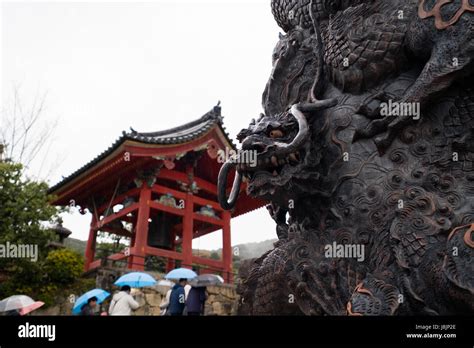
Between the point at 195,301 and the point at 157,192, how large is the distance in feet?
24.7

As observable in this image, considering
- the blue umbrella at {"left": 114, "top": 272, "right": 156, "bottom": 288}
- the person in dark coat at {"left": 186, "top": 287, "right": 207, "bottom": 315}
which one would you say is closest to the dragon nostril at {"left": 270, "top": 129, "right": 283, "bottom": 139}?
the person in dark coat at {"left": 186, "top": 287, "right": 207, "bottom": 315}

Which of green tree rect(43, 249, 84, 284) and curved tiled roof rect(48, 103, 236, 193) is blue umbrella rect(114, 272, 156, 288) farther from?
curved tiled roof rect(48, 103, 236, 193)

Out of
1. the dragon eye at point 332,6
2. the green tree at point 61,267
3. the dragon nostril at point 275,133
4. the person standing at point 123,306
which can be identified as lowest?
the person standing at point 123,306

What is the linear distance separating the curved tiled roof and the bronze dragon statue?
861 centimetres

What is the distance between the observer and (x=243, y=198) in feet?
46.3

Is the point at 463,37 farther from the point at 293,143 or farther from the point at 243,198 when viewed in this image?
the point at 243,198

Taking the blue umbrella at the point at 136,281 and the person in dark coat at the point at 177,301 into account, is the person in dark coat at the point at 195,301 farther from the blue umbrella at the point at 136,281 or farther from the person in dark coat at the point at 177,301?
the blue umbrella at the point at 136,281

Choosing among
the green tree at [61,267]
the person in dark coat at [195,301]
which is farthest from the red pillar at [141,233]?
the person in dark coat at [195,301]

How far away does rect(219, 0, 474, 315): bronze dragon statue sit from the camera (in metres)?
2.16

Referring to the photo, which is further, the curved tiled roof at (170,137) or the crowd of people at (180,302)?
the curved tiled roof at (170,137)

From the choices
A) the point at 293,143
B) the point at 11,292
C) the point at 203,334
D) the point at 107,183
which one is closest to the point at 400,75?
the point at 293,143

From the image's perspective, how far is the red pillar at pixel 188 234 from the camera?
12.0 meters

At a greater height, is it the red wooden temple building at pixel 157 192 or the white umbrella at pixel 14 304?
the red wooden temple building at pixel 157 192

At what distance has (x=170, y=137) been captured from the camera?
42.1ft
